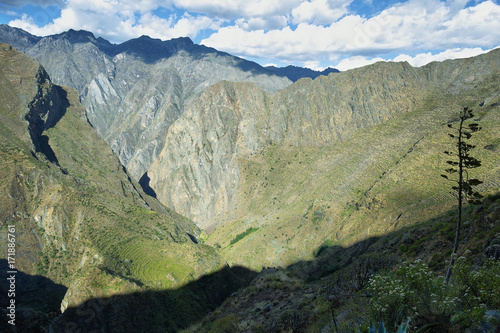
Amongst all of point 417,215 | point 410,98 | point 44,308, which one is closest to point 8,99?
point 44,308

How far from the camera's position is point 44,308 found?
44.6 m

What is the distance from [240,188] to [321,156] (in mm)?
41973

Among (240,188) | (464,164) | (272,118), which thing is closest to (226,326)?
(464,164)

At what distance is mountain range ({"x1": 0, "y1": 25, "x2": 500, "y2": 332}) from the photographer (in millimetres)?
42156

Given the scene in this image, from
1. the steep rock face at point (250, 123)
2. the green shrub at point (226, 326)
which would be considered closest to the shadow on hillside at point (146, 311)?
the green shrub at point (226, 326)

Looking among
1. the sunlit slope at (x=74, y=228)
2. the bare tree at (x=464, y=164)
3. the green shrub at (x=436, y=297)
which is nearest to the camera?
the green shrub at (x=436, y=297)

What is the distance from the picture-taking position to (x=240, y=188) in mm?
126750

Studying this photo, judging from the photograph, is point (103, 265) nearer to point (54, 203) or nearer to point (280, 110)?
point (54, 203)

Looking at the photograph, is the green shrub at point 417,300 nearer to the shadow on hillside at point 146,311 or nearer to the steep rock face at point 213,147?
the shadow on hillside at point 146,311

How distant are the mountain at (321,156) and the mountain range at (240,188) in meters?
0.49

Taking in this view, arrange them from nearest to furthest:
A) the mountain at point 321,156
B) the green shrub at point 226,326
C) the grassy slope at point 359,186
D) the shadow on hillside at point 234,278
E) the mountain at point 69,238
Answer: the green shrub at point 226,326
the shadow on hillside at point 234,278
the mountain at point 69,238
the grassy slope at point 359,186
the mountain at point 321,156

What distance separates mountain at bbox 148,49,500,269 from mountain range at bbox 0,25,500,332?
1.60 ft

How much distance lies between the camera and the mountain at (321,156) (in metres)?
55.9

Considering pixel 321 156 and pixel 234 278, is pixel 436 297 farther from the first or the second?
pixel 321 156
